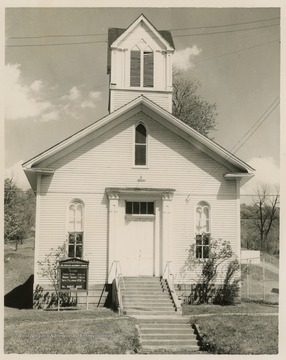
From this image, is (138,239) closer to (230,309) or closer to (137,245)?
(137,245)

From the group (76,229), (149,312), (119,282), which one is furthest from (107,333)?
(76,229)

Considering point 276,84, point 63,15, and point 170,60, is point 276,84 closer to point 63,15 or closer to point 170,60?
point 63,15

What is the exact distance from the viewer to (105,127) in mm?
17828

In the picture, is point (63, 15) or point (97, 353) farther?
point (63, 15)

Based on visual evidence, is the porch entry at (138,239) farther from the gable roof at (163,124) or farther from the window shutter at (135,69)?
the window shutter at (135,69)

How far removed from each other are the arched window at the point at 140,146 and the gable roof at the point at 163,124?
0.69 m

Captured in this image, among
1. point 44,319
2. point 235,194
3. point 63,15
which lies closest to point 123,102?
point 235,194

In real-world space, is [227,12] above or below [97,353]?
above

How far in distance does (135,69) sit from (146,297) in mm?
9243

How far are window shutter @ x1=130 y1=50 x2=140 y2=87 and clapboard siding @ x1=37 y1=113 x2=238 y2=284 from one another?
2.26 m

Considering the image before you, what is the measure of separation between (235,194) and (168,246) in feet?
10.6

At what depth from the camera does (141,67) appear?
19688mm

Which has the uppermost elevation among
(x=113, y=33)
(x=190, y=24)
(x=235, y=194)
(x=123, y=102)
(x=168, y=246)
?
(x=113, y=33)

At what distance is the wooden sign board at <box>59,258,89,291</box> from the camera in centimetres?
1612
